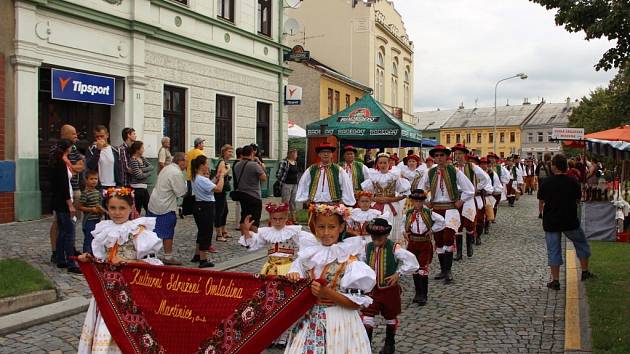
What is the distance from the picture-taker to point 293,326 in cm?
389

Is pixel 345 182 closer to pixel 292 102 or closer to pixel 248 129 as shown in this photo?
pixel 248 129

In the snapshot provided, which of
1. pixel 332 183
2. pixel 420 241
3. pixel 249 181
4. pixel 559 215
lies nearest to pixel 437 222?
pixel 420 241

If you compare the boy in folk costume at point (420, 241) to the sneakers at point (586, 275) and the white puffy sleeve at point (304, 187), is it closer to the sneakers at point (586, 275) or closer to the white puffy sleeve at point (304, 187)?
the white puffy sleeve at point (304, 187)

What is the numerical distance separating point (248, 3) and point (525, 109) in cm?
8002

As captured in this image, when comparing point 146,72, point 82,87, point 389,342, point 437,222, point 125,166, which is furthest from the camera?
point 146,72

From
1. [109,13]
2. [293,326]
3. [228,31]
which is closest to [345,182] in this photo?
[293,326]

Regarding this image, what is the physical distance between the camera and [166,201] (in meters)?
8.63

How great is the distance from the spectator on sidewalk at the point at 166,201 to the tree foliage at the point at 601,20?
5316 millimetres

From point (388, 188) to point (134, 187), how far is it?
13.5 feet

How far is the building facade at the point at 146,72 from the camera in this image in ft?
37.9

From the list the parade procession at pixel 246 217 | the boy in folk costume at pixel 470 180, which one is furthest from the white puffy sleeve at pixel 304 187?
the boy in folk costume at pixel 470 180

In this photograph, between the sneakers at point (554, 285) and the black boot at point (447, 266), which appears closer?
the sneakers at point (554, 285)

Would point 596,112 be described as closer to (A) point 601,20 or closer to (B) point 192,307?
(A) point 601,20

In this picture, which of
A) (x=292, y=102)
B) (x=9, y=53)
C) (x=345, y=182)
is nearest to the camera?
(x=345, y=182)
